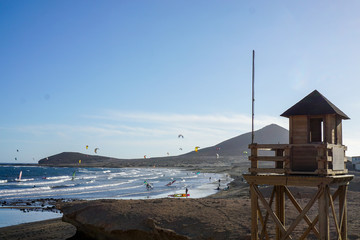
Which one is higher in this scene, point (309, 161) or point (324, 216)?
point (309, 161)

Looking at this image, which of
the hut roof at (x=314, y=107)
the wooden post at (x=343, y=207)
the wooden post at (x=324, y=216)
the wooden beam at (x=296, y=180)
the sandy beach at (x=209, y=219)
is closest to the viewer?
the wooden post at (x=324, y=216)

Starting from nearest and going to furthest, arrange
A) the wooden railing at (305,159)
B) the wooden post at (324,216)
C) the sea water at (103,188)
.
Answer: the wooden post at (324,216)
the wooden railing at (305,159)
the sea water at (103,188)

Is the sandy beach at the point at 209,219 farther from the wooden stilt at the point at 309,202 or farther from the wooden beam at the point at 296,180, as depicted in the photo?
the wooden beam at the point at 296,180

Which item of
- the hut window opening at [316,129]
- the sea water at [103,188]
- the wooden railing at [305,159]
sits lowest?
the sea water at [103,188]

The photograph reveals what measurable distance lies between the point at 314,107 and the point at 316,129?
1098mm

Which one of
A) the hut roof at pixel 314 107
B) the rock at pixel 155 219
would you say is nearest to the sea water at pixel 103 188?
the rock at pixel 155 219

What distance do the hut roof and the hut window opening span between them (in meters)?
0.78

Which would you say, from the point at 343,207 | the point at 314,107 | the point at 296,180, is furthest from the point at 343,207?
the point at 314,107

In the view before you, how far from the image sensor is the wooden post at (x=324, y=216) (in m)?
12.0

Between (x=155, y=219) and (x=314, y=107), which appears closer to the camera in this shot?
(x=314, y=107)

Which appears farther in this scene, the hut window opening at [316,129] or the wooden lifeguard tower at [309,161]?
the hut window opening at [316,129]

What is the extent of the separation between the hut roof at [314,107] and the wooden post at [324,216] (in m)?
2.64

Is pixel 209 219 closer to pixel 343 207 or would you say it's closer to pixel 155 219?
pixel 155 219

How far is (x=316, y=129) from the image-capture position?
14094mm
